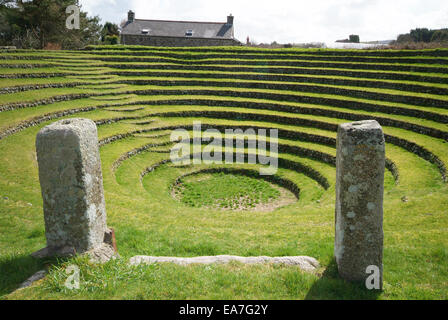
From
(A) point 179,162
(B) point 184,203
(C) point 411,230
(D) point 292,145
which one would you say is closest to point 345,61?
Answer: (D) point 292,145

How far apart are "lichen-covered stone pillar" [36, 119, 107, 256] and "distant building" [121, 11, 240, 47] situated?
4098cm

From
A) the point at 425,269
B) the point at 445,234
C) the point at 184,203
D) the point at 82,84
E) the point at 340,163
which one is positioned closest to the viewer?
the point at 340,163

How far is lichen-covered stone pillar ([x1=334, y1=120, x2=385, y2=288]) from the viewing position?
13.8 ft

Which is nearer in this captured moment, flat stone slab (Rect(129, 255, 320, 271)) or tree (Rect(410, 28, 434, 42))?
flat stone slab (Rect(129, 255, 320, 271))

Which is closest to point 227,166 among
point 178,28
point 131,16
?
point 178,28

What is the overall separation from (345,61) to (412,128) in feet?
33.4

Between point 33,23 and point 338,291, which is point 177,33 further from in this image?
point 338,291

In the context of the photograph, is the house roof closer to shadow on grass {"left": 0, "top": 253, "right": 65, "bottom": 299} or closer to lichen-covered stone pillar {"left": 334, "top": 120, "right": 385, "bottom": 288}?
lichen-covered stone pillar {"left": 334, "top": 120, "right": 385, "bottom": 288}

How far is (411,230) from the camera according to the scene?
6.83 meters

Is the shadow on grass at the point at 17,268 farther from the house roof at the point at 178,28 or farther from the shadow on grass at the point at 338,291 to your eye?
the house roof at the point at 178,28

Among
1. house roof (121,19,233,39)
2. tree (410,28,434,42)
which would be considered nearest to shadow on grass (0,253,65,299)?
house roof (121,19,233,39)

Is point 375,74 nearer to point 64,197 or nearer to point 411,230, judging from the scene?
point 411,230

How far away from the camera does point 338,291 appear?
423cm

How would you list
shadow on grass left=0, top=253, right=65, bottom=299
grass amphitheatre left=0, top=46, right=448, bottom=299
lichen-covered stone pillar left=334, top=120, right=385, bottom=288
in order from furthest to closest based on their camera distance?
1. grass amphitheatre left=0, top=46, right=448, bottom=299
2. shadow on grass left=0, top=253, right=65, bottom=299
3. lichen-covered stone pillar left=334, top=120, right=385, bottom=288
